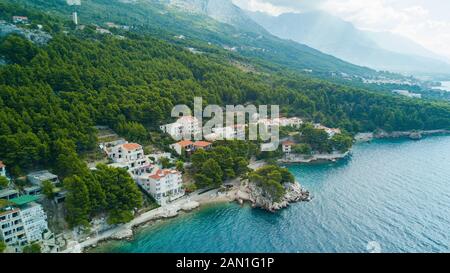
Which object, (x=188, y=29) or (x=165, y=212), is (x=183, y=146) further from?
(x=188, y=29)

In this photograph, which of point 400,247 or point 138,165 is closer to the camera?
point 400,247

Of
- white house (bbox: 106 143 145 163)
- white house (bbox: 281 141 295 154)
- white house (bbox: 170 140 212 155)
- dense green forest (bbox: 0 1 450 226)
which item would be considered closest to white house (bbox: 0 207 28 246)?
dense green forest (bbox: 0 1 450 226)

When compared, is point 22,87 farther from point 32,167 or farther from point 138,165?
point 138,165

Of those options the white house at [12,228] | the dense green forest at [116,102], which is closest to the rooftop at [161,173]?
the dense green forest at [116,102]

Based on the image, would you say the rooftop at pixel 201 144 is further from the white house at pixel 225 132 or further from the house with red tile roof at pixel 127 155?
the house with red tile roof at pixel 127 155

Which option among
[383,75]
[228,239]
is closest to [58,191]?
[228,239]
